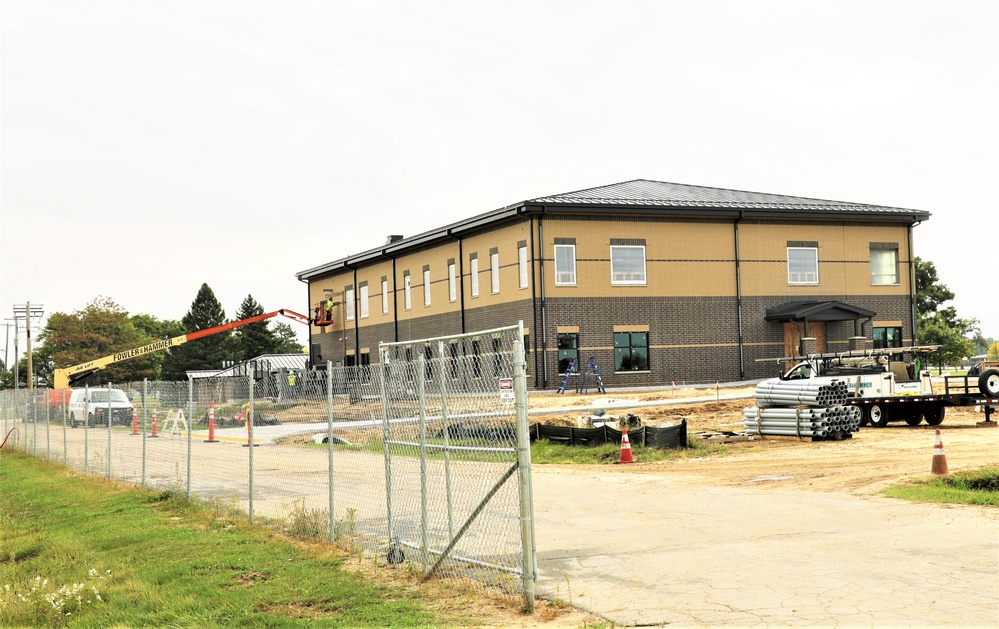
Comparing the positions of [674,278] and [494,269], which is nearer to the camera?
[674,278]

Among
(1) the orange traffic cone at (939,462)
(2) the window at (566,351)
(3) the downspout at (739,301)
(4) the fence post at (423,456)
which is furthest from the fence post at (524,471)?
(3) the downspout at (739,301)

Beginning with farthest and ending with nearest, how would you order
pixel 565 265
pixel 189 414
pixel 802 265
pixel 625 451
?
1. pixel 802 265
2. pixel 565 265
3. pixel 625 451
4. pixel 189 414

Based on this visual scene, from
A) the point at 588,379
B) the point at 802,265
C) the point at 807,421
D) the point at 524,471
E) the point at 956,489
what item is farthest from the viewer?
the point at 802,265

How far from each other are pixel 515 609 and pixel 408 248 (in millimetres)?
44731

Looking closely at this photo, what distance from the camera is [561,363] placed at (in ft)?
139

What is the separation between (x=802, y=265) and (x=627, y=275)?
28.5 ft

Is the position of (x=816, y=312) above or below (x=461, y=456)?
above

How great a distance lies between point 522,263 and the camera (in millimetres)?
42750

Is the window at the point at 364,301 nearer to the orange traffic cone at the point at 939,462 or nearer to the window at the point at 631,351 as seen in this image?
the window at the point at 631,351

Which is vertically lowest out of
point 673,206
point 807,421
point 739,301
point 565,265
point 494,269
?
point 807,421

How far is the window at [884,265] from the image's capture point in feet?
158

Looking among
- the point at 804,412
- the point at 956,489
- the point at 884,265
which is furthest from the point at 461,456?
the point at 884,265

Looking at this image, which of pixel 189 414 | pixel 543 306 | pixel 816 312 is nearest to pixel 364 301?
pixel 543 306

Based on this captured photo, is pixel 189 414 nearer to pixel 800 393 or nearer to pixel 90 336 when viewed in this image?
pixel 800 393
